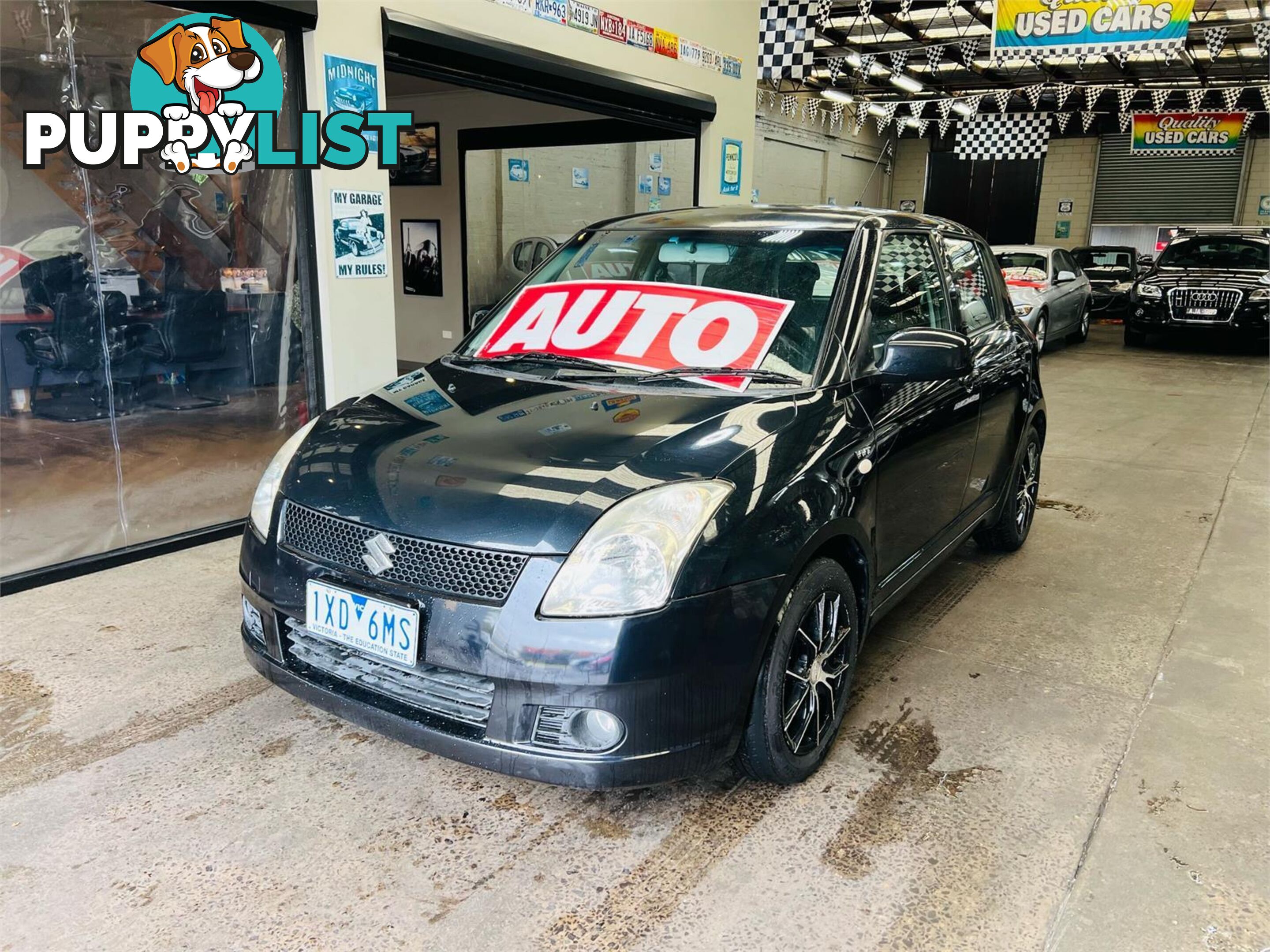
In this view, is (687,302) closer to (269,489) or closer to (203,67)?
(269,489)

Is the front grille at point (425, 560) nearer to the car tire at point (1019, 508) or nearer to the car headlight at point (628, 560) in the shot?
the car headlight at point (628, 560)

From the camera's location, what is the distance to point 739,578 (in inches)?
84.1

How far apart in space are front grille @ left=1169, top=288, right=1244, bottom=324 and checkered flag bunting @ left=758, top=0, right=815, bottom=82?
689cm

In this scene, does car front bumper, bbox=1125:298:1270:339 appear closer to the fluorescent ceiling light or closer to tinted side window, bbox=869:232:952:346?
the fluorescent ceiling light

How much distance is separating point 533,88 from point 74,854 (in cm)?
539

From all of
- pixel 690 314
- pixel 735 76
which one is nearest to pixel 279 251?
pixel 690 314

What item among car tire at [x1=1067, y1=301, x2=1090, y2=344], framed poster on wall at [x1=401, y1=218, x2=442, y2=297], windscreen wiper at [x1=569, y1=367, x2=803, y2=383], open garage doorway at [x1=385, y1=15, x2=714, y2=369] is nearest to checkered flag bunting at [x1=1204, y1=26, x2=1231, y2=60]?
car tire at [x1=1067, y1=301, x2=1090, y2=344]

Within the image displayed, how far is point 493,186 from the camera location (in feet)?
35.4

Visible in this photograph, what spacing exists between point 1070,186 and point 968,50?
29.2 feet

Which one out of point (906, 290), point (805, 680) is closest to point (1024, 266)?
point (906, 290)

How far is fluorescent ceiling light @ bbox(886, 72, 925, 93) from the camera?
16.9 meters

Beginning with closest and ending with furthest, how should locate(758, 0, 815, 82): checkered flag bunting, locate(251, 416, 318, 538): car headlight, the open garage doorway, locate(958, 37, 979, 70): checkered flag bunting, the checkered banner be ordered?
locate(251, 416, 318, 538): car headlight < locate(758, 0, 815, 82): checkered flag bunting < the open garage doorway < locate(958, 37, 979, 70): checkered flag bunting < the checkered banner

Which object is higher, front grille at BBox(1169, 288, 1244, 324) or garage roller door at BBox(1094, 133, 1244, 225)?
garage roller door at BBox(1094, 133, 1244, 225)

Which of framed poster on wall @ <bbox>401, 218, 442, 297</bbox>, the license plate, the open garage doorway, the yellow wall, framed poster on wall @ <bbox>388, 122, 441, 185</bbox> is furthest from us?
framed poster on wall @ <bbox>401, 218, 442, 297</bbox>
